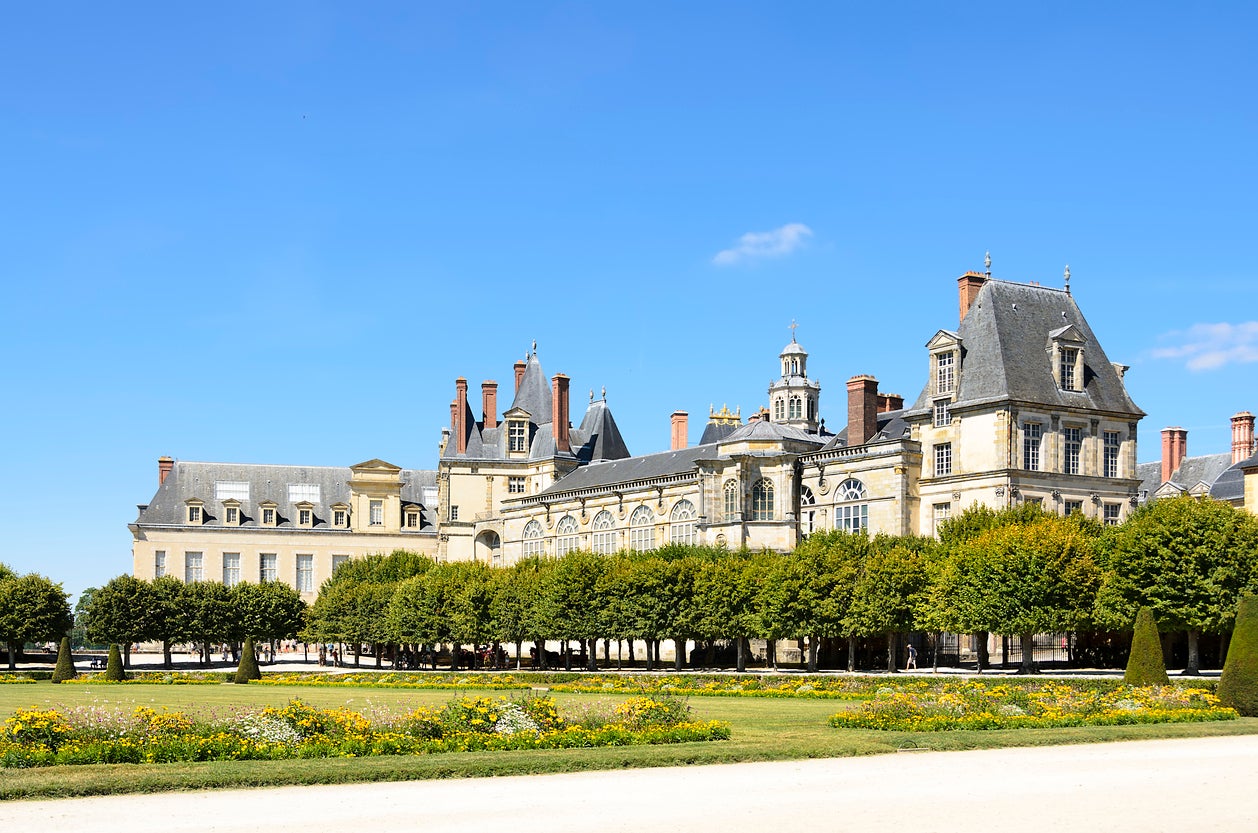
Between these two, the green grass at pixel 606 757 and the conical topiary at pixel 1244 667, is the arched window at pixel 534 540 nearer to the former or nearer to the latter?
the green grass at pixel 606 757

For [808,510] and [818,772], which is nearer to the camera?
[818,772]

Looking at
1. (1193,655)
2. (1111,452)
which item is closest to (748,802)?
(1193,655)

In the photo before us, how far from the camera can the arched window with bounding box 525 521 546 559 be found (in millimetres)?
78000

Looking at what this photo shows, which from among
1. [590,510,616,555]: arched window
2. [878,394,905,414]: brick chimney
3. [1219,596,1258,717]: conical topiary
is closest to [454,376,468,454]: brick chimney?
[590,510,616,555]: arched window

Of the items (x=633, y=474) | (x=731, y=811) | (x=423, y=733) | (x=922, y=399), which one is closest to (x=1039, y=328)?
(x=922, y=399)

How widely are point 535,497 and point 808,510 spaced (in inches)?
815

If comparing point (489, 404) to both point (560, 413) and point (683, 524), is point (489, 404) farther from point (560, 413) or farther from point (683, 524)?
point (683, 524)

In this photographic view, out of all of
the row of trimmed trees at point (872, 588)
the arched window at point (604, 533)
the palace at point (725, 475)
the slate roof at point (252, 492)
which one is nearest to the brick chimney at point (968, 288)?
the palace at point (725, 475)

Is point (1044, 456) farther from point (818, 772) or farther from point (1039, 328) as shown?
point (818, 772)

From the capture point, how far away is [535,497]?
78.9 meters

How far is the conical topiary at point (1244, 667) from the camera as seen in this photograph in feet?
88.2

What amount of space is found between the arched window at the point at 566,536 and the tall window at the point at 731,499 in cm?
Result: 1374

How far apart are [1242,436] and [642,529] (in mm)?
29657

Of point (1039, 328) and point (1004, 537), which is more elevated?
point (1039, 328)
